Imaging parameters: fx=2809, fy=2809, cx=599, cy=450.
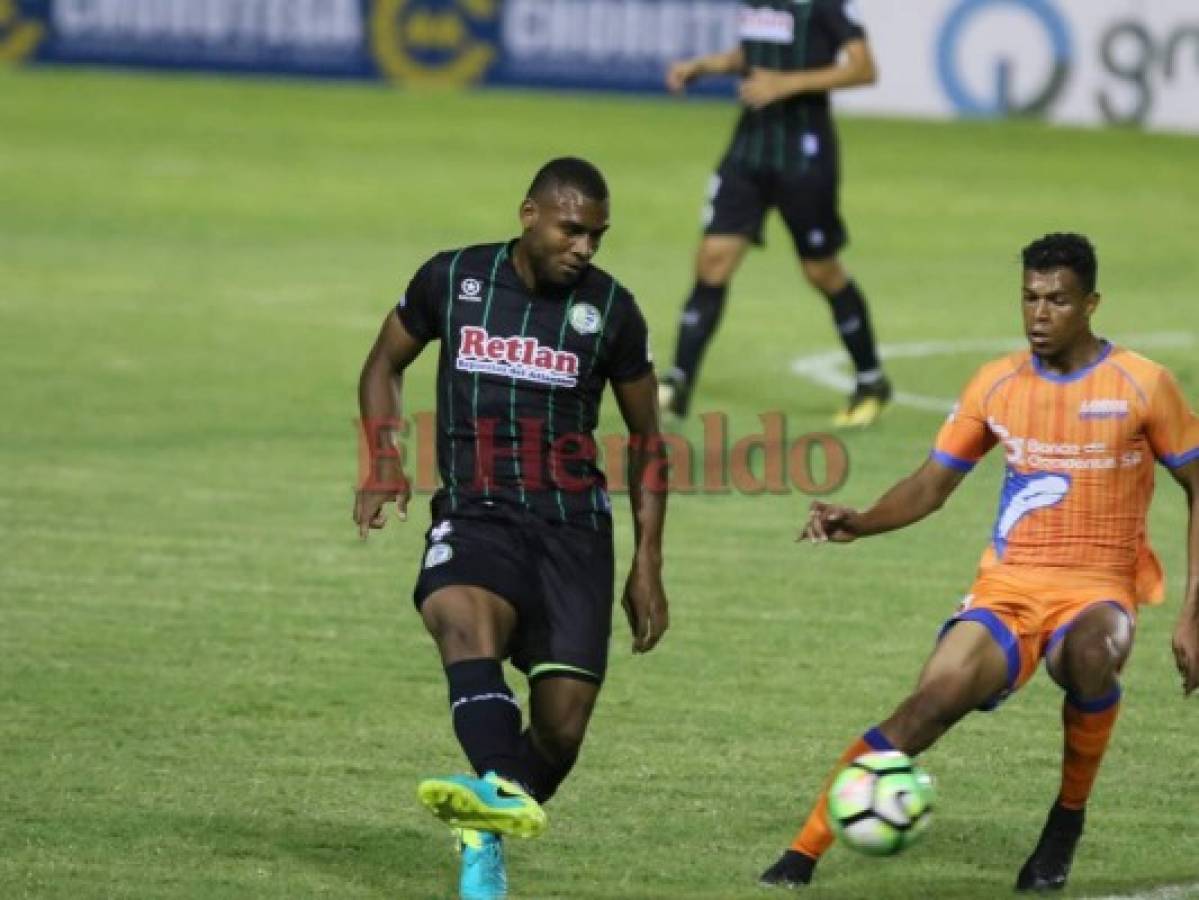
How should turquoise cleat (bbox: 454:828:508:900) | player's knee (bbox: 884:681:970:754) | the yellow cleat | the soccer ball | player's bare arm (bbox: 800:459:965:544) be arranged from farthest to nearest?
1. the yellow cleat
2. player's bare arm (bbox: 800:459:965:544)
3. player's knee (bbox: 884:681:970:754)
4. turquoise cleat (bbox: 454:828:508:900)
5. the soccer ball

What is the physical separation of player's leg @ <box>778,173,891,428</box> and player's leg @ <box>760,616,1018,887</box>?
785cm

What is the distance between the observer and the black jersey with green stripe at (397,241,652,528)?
296 inches

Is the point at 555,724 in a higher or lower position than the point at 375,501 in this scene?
lower

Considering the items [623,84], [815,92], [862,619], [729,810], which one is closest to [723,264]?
[815,92]

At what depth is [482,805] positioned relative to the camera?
6.62m

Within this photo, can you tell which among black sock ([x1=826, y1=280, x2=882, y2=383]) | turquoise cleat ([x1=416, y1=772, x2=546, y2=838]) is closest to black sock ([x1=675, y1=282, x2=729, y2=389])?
black sock ([x1=826, y1=280, x2=882, y2=383])

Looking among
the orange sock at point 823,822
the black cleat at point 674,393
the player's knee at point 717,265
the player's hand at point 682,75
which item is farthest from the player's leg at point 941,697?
the player's hand at point 682,75

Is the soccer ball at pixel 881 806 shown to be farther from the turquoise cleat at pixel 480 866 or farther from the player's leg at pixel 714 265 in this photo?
the player's leg at pixel 714 265

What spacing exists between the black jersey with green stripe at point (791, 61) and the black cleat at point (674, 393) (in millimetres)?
1229

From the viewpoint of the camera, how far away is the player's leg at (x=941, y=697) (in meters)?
7.07

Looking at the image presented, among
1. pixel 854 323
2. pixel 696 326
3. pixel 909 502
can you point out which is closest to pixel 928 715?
pixel 909 502

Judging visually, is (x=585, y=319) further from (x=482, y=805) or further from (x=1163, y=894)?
(x=1163, y=894)

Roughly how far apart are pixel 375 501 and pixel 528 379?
1.79 feet

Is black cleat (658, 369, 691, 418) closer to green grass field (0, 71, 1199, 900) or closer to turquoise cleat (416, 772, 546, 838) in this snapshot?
green grass field (0, 71, 1199, 900)
